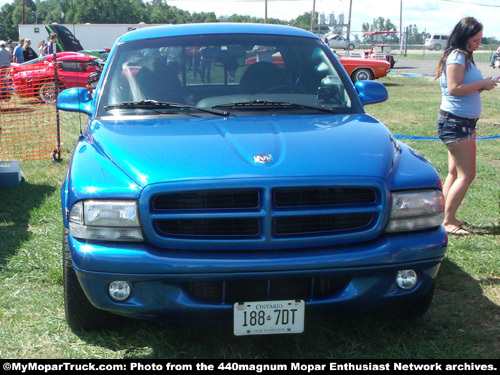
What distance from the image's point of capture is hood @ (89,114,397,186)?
117 inches

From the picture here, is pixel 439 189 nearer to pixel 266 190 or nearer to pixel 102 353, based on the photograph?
pixel 266 190

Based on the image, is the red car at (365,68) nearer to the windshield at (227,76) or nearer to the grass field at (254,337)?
the grass field at (254,337)

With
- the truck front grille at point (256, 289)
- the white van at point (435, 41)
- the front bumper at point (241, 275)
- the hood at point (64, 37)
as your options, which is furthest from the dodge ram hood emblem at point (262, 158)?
the white van at point (435, 41)

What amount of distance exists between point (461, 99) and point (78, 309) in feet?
11.4

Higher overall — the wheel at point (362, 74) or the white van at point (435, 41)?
the white van at point (435, 41)

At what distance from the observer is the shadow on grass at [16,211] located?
5.18 m

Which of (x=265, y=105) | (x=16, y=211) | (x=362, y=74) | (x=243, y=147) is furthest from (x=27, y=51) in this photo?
(x=243, y=147)

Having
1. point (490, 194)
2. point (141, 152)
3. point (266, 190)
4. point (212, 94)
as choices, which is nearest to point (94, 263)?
point (141, 152)

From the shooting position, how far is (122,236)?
291cm

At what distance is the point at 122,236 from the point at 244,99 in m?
1.48

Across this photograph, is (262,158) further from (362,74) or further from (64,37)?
(64,37)

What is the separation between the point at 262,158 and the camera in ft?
10.0

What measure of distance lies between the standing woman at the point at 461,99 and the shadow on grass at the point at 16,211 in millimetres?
3639
